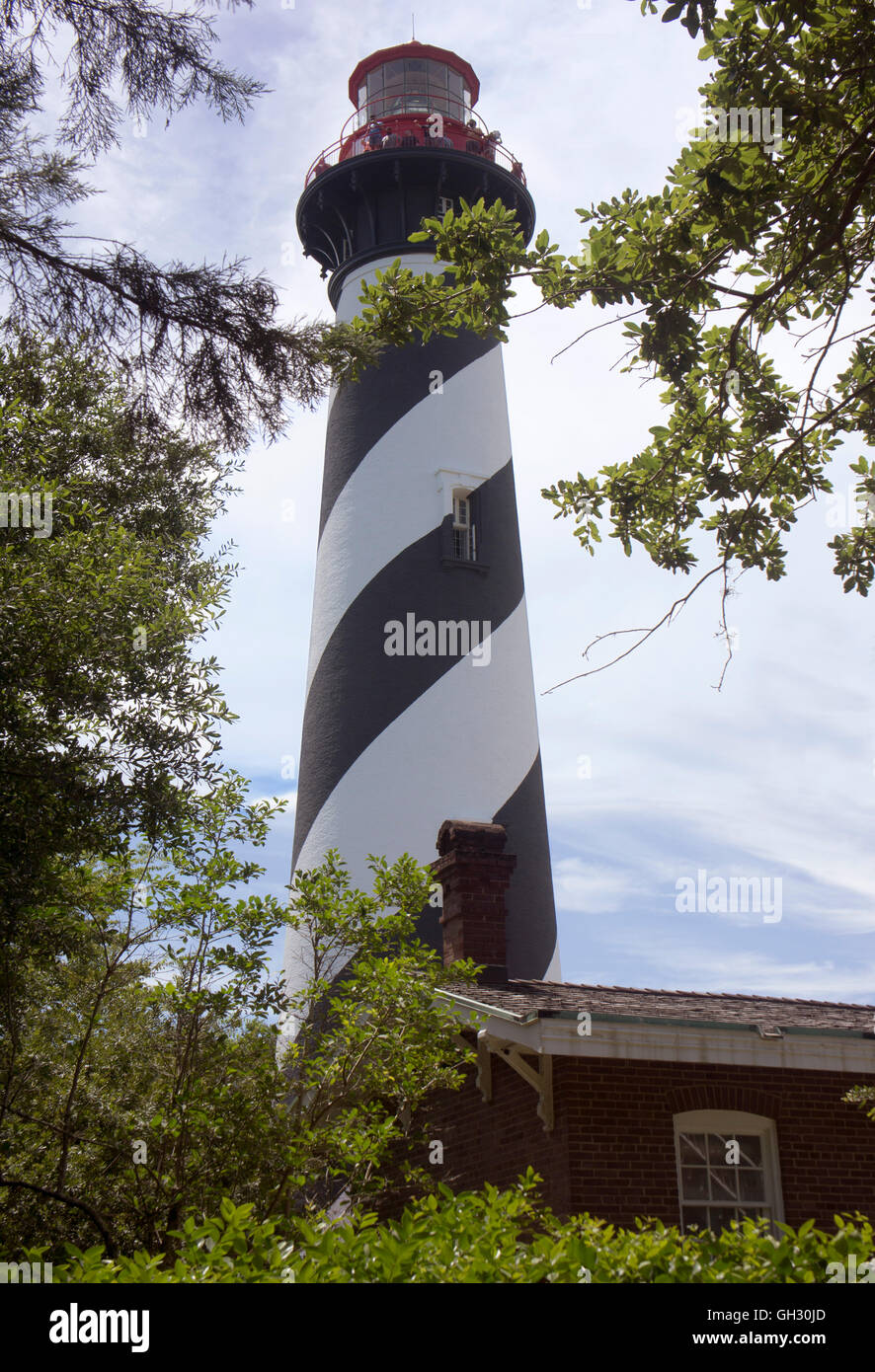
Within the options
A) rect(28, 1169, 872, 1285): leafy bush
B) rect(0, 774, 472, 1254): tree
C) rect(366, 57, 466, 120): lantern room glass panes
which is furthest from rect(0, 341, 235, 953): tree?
rect(366, 57, 466, 120): lantern room glass panes

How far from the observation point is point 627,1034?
9.50 m

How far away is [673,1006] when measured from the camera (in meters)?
11.6

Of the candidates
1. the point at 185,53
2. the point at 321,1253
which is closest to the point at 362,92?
the point at 185,53

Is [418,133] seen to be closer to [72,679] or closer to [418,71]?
[418,71]

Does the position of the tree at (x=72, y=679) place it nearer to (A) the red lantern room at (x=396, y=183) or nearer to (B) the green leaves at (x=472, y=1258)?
(B) the green leaves at (x=472, y=1258)

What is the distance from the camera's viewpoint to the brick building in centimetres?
950

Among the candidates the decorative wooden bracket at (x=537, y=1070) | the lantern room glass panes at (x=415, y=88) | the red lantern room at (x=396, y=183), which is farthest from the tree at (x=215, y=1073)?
the lantern room glass panes at (x=415, y=88)

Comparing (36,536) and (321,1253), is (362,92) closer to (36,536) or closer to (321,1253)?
(36,536)

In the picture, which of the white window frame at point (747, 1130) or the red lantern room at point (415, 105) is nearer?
the white window frame at point (747, 1130)

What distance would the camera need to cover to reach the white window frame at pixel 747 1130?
1007cm

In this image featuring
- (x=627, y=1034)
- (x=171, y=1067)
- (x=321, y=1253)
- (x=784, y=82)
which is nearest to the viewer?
(x=321, y=1253)

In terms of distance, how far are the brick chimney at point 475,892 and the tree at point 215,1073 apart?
1.33m

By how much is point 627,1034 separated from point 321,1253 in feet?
18.3

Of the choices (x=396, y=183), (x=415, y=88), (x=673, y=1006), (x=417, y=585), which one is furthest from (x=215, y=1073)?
(x=415, y=88)
